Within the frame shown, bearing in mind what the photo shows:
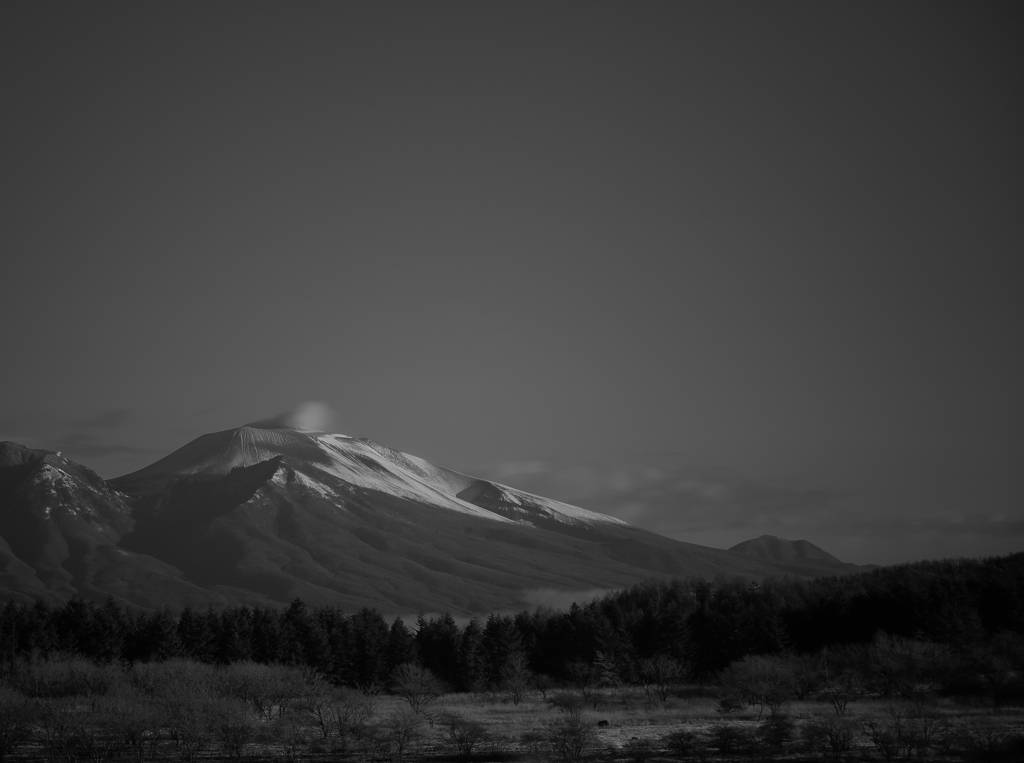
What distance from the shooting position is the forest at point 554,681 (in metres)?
47.5

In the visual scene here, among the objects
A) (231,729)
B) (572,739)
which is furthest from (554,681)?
(231,729)

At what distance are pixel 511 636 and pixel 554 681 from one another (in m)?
6.20

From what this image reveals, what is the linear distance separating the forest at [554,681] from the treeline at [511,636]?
9.1 inches

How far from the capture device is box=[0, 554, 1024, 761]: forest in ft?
156

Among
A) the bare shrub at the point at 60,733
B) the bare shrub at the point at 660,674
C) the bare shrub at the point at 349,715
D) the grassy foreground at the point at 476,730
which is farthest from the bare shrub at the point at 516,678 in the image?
the bare shrub at the point at 60,733

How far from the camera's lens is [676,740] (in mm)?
46875

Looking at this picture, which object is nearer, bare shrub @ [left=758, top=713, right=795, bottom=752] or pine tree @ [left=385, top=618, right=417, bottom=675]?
bare shrub @ [left=758, top=713, right=795, bottom=752]

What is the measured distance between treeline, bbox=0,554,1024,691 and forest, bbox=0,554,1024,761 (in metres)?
0.23

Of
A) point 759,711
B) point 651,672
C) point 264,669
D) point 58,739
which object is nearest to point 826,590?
point 651,672

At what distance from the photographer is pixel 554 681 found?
9131 cm

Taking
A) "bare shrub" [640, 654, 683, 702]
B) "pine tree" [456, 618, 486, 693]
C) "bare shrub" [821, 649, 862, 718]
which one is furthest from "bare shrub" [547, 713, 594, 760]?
"pine tree" [456, 618, 486, 693]

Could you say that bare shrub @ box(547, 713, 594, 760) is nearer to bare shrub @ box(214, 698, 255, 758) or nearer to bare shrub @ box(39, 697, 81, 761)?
bare shrub @ box(214, 698, 255, 758)

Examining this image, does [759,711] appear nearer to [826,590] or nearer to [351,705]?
[351,705]

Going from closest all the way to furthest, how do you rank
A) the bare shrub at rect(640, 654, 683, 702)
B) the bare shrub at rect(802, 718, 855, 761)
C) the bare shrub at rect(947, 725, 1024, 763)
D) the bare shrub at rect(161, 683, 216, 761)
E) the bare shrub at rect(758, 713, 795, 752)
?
the bare shrub at rect(947, 725, 1024, 763) < the bare shrub at rect(802, 718, 855, 761) < the bare shrub at rect(758, 713, 795, 752) < the bare shrub at rect(161, 683, 216, 761) < the bare shrub at rect(640, 654, 683, 702)
